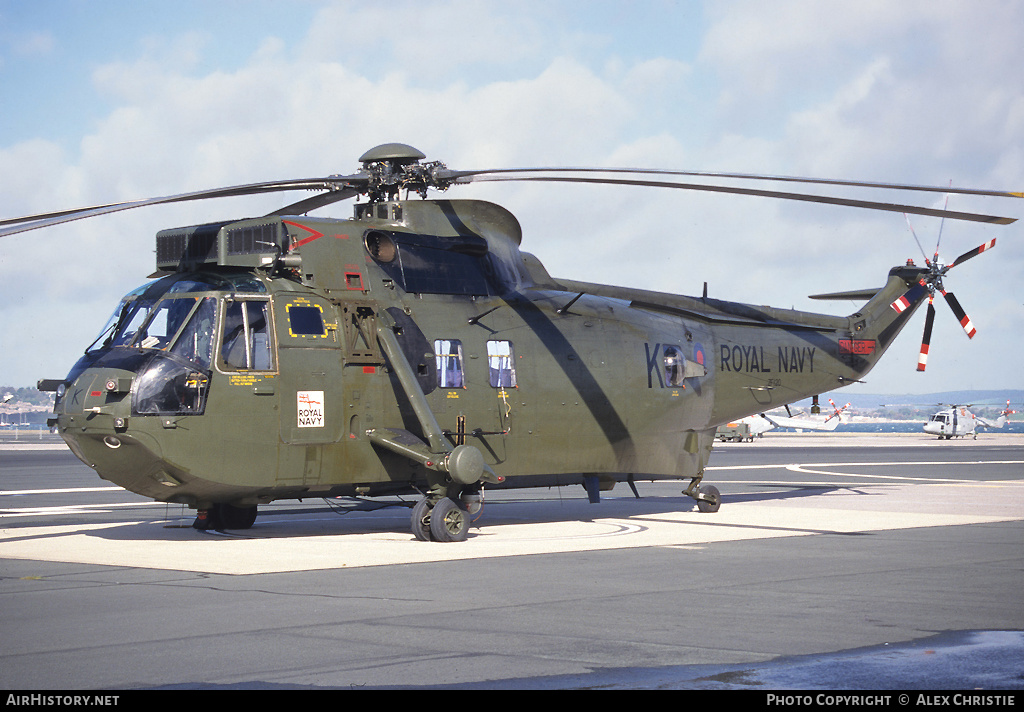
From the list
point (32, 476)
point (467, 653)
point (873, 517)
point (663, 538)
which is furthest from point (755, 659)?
point (32, 476)

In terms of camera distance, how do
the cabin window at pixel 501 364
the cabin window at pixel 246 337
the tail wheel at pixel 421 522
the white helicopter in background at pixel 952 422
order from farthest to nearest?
1. the white helicopter in background at pixel 952 422
2. the cabin window at pixel 501 364
3. the tail wheel at pixel 421 522
4. the cabin window at pixel 246 337

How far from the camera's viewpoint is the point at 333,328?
51.4ft

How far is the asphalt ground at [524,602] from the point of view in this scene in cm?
728

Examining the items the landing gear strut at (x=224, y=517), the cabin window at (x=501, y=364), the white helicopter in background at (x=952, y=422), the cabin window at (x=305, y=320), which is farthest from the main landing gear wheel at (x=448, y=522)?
the white helicopter in background at (x=952, y=422)

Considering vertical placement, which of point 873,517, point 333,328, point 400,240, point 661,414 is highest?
point 400,240

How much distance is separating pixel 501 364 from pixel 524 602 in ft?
24.2

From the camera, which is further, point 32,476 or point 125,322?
point 32,476

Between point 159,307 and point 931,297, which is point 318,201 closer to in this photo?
point 159,307

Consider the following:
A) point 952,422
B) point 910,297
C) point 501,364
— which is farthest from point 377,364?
point 952,422

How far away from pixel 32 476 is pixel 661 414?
72.9 feet

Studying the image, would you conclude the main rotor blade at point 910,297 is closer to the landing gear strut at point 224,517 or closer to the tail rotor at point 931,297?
the tail rotor at point 931,297

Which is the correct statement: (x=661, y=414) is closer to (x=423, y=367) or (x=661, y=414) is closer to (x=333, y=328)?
(x=423, y=367)

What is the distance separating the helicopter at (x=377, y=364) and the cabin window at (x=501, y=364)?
0.09 feet
